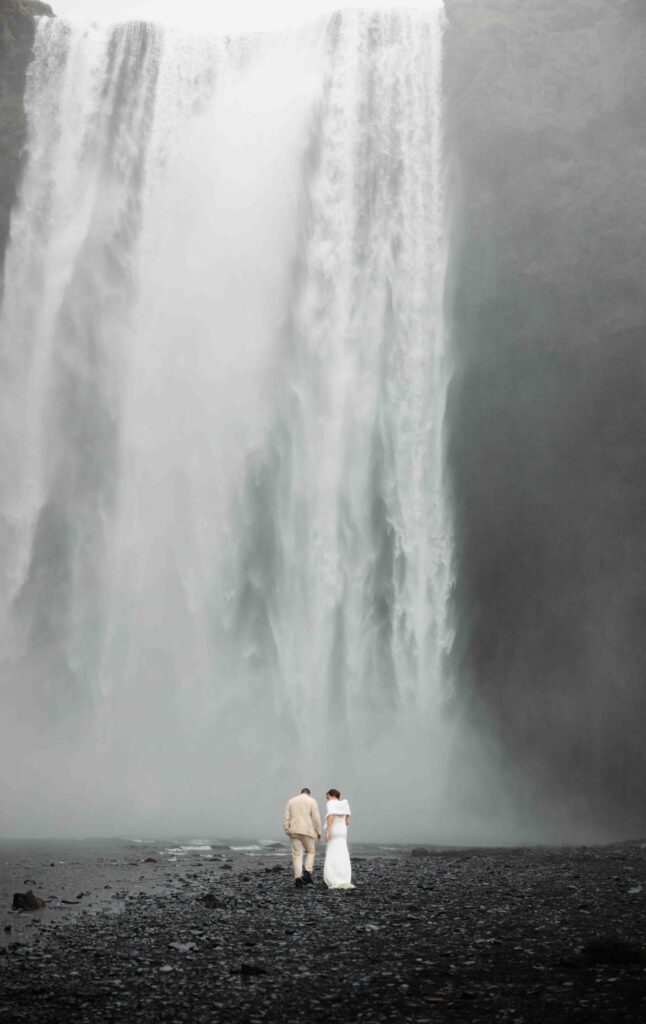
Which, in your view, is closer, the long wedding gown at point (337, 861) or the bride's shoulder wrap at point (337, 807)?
the long wedding gown at point (337, 861)

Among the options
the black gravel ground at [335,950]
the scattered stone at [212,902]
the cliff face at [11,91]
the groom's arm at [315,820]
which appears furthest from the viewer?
the cliff face at [11,91]

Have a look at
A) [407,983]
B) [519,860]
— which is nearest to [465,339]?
[519,860]

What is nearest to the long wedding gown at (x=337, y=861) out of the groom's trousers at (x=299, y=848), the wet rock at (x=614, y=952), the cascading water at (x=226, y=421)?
the groom's trousers at (x=299, y=848)

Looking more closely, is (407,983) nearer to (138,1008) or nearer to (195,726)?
(138,1008)

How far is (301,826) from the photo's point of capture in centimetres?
1355

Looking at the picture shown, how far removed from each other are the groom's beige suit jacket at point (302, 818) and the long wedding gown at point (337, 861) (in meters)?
0.31

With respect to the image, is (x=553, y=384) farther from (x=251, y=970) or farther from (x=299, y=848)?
(x=251, y=970)

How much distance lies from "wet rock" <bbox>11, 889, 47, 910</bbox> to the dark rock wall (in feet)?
61.2

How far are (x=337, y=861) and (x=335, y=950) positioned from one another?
409 cm

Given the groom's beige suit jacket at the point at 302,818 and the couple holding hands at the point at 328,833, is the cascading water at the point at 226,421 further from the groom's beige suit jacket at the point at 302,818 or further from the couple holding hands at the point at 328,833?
the groom's beige suit jacket at the point at 302,818

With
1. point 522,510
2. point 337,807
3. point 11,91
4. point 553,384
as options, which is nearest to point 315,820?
point 337,807

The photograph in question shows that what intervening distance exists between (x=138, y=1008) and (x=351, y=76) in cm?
3350

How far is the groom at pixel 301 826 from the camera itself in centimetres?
1355

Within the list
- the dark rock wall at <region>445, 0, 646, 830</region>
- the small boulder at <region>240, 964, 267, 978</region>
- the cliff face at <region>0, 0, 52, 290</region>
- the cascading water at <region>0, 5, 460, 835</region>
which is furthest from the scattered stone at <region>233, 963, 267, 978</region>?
the cliff face at <region>0, 0, 52, 290</region>
